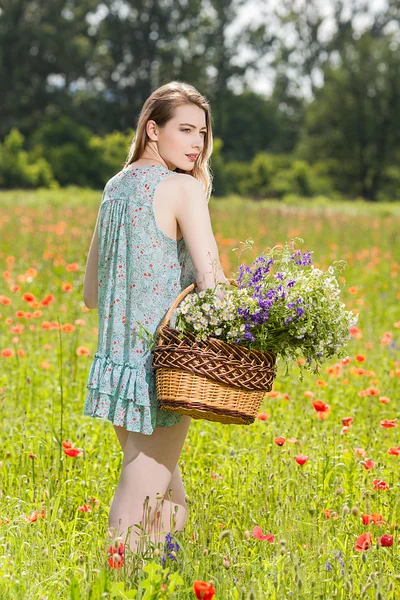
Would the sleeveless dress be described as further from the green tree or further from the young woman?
the green tree

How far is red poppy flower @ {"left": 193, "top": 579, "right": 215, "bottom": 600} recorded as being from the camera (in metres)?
1.83

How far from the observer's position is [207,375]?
2350 mm

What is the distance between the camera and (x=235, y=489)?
346cm

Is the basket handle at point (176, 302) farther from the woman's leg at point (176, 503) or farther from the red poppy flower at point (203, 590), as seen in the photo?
the red poppy flower at point (203, 590)

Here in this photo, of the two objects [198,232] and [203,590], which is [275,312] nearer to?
[198,232]

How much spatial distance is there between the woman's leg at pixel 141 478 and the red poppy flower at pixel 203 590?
643 millimetres

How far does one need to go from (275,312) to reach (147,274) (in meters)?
0.45

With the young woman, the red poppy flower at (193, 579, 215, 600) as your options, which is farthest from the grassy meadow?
the young woman

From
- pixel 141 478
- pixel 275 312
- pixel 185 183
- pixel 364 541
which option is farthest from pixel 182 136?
pixel 364 541

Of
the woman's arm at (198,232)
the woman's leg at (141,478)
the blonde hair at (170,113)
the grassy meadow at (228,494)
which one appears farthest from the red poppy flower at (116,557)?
the blonde hair at (170,113)

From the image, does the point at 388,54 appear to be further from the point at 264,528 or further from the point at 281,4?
Answer: the point at 264,528

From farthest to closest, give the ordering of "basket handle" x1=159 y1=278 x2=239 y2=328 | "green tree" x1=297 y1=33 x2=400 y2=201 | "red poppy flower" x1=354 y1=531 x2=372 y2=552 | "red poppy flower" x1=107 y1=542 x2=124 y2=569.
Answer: "green tree" x1=297 y1=33 x2=400 y2=201 < "basket handle" x1=159 y1=278 x2=239 y2=328 < "red poppy flower" x1=354 y1=531 x2=372 y2=552 < "red poppy flower" x1=107 y1=542 x2=124 y2=569

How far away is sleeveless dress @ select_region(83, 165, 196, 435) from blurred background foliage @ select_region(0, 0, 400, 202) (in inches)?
1623

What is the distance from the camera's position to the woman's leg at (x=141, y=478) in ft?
8.52
